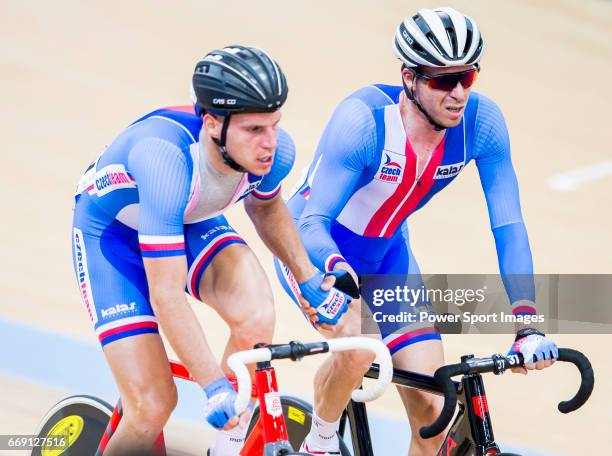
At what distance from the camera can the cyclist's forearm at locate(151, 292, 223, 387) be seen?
3.48m

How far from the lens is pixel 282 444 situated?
11.4 ft

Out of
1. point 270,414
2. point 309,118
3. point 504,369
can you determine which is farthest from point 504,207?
point 309,118

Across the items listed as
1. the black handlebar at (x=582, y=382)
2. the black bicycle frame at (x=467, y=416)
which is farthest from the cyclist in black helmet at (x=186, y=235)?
the black handlebar at (x=582, y=382)

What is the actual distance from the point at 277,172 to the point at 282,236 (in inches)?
8.0

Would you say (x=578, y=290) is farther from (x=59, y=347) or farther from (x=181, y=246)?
(x=181, y=246)

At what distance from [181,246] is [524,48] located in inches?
288

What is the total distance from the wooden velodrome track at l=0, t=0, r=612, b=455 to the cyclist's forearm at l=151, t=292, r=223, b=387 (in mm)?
1645

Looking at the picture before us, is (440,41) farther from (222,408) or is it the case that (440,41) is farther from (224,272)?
(222,408)

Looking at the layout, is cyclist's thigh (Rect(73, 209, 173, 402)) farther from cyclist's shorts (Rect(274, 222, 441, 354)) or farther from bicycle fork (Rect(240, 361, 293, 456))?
cyclist's shorts (Rect(274, 222, 441, 354))

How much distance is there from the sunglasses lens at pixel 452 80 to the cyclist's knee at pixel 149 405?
4.28 feet

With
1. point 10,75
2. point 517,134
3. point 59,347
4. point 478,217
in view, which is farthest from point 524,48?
point 59,347

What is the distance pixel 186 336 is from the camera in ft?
11.5

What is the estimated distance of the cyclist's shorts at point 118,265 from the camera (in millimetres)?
3951

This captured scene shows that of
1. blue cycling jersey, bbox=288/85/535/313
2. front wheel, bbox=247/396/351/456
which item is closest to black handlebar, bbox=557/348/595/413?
blue cycling jersey, bbox=288/85/535/313
